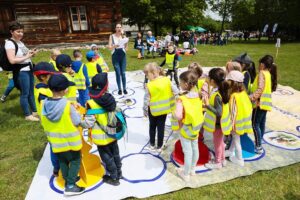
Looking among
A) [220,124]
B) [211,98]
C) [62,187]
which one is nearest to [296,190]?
[220,124]

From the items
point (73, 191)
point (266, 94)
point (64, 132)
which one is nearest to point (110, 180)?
point (73, 191)

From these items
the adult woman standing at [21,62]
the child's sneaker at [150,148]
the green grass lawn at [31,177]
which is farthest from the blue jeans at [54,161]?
the adult woman standing at [21,62]

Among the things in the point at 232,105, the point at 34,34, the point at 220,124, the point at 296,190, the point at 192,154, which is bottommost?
the point at 296,190

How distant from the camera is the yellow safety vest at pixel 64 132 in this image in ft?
9.79

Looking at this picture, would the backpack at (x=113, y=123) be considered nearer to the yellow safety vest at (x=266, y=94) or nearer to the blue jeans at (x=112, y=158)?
the blue jeans at (x=112, y=158)

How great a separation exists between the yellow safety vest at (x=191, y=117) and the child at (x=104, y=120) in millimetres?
1034

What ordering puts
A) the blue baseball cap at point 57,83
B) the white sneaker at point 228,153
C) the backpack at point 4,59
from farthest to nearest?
the backpack at point 4,59 < the white sneaker at point 228,153 < the blue baseball cap at point 57,83

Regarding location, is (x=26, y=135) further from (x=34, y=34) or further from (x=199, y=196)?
(x=34, y=34)

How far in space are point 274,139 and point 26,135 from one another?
18.2 ft

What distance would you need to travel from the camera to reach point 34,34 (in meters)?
19.0

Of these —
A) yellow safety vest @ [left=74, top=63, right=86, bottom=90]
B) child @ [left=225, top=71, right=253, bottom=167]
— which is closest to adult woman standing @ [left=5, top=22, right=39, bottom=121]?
yellow safety vest @ [left=74, top=63, right=86, bottom=90]

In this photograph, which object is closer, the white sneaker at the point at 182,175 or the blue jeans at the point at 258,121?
the white sneaker at the point at 182,175

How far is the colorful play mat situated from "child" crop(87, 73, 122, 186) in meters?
0.35

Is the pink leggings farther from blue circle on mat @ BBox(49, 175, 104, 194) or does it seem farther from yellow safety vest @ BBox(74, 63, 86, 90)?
yellow safety vest @ BBox(74, 63, 86, 90)
